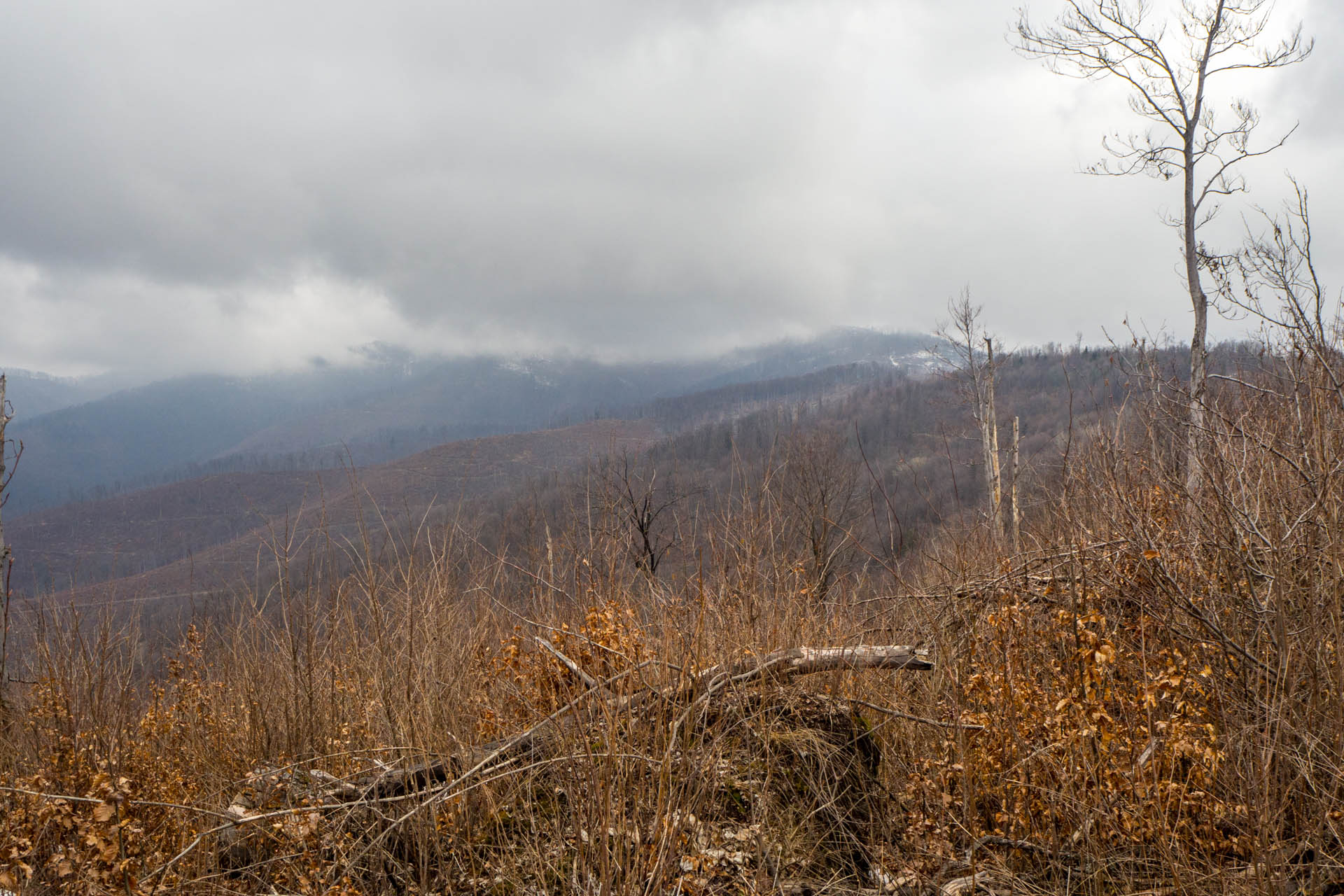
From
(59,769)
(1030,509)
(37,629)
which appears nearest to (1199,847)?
(59,769)

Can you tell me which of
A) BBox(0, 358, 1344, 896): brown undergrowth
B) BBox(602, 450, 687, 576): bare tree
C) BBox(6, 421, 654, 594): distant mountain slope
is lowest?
BBox(6, 421, 654, 594): distant mountain slope

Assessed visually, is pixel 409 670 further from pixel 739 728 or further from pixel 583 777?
pixel 739 728

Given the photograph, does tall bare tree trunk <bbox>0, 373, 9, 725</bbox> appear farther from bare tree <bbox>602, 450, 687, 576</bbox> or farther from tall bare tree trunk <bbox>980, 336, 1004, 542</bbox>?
tall bare tree trunk <bbox>980, 336, 1004, 542</bbox>

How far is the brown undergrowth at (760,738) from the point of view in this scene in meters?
2.56

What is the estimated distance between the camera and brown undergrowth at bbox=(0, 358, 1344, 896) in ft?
8.39

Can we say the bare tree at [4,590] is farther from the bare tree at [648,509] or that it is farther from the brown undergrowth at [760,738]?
the bare tree at [648,509]

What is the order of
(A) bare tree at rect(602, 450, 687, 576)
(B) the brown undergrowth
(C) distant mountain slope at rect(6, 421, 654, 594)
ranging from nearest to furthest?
(B) the brown undergrowth < (A) bare tree at rect(602, 450, 687, 576) < (C) distant mountain slope at rect(6, 421, 654, 594)

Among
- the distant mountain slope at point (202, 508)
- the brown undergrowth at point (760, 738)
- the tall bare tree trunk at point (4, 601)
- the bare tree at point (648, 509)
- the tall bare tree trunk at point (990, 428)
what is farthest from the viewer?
the distant mountain slope at point (202, 508)

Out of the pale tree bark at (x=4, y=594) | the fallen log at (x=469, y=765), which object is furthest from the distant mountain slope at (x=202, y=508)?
the fallen log at (x=469, y=765)

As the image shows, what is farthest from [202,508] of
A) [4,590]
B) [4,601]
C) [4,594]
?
[4,594]

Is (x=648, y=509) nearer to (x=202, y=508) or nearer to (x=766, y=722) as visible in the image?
(x=766, y=722)

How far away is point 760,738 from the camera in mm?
3311

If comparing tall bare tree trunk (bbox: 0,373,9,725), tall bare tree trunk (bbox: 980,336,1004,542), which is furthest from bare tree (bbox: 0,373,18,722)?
tall bare tree trunk (bbox: 980,336,1004,542)

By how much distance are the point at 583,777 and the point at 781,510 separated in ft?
5.60
